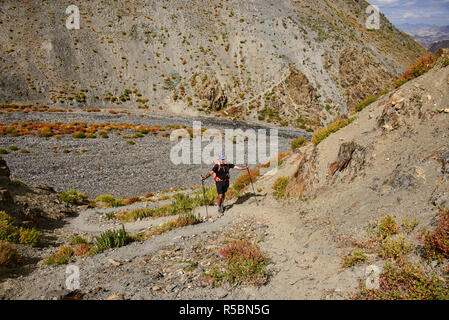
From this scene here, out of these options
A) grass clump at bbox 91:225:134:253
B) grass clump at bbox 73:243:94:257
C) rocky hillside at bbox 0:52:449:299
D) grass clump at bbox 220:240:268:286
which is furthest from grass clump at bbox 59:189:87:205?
grass clump at bbox 220:240:268:286

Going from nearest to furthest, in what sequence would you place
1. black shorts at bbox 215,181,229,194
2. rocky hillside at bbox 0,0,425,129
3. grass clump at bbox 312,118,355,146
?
black shorts at bbox 215,181,229,194, grass clump at bbox 312,118,355,146, rocky hillside at bbox 0,0,425,129

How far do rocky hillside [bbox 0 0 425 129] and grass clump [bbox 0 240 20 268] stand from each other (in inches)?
1719

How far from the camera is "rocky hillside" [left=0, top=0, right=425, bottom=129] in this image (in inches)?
1892

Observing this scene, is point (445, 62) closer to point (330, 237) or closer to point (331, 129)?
point (331, 129)

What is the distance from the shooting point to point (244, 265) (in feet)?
17.4

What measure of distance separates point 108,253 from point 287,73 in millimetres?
50508

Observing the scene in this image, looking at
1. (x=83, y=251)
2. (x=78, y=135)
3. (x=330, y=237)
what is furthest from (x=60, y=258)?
(x=78, y=135)

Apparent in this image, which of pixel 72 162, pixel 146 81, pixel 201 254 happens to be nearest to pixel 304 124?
pixel 146 81

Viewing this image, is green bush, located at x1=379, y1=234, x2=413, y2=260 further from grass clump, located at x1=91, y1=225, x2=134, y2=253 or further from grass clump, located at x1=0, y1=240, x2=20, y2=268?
grass clump, located at x1=0, y1=240, x2=20, y2=268

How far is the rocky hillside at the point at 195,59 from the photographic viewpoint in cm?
4806

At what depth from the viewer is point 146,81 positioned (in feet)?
170

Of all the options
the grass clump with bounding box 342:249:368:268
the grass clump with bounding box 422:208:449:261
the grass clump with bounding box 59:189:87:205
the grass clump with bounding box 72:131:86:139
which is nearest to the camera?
the grass clump with bounding box 422:208:449:261

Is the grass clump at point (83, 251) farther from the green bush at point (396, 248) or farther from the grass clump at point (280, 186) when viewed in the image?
the green bush at point (396, 248)

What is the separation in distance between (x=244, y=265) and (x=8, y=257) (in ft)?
18.2
